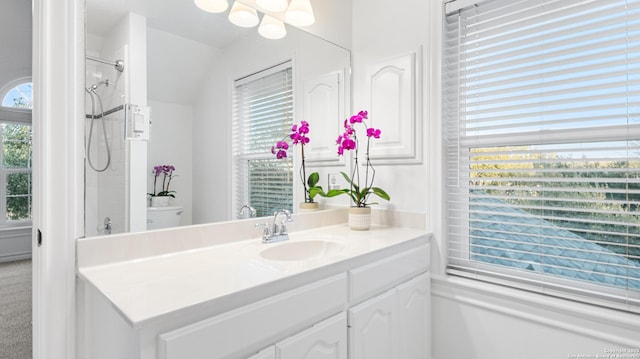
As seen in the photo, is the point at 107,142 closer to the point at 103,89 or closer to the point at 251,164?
the point at 103,89

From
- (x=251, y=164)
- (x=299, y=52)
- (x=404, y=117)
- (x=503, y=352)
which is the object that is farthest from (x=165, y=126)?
(x=503, y=352)

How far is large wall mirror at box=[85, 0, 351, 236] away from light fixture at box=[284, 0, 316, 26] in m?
0.07

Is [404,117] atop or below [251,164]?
atop

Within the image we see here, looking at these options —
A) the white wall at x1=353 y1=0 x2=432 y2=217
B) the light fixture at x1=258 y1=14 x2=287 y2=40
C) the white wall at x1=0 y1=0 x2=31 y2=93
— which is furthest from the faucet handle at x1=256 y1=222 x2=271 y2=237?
the white wall at x1=0 y1=0 x2=31 y2=93

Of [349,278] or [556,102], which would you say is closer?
[349,278]

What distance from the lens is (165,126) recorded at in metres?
→ 1.31

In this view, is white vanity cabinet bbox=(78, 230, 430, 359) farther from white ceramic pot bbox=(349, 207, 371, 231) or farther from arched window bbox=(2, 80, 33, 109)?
arched window bbox=(2, 80, 33, 109)

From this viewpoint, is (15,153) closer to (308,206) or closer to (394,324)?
(308,206)

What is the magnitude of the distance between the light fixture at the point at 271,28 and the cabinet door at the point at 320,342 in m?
1.44

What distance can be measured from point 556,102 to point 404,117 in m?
0.73

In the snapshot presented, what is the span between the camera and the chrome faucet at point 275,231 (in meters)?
1.52

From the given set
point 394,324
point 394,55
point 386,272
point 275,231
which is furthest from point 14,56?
point 394,324

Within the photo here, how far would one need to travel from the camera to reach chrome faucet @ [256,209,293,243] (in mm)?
1520

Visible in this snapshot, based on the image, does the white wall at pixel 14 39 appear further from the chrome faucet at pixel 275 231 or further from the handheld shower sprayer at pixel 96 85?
the chrome faucet at pixel 275 231
